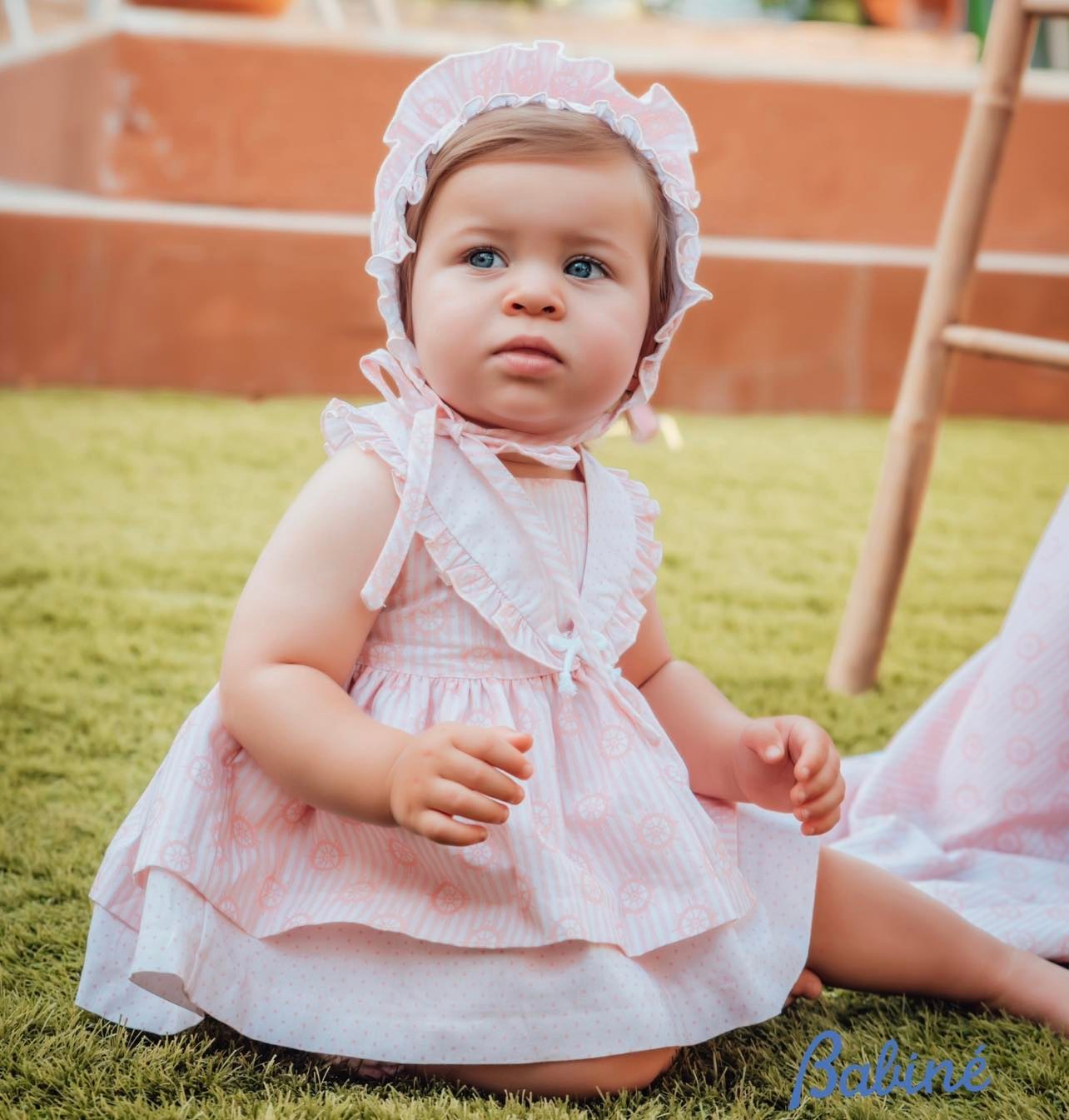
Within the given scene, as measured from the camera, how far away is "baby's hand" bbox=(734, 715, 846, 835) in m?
0.83

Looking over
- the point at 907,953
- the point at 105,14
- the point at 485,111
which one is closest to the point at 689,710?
the point at 907,953

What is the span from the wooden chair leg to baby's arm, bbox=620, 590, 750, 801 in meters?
0.58

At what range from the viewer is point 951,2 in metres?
6.71

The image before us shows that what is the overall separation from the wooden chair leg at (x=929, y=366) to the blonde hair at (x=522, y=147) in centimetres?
63

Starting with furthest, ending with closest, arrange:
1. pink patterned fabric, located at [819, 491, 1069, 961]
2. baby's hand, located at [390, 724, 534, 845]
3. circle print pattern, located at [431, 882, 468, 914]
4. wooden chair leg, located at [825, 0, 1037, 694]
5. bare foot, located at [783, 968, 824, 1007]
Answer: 1. wooden chair leg, located at [825, 0, 1037, 694]
2. pink patterned fabric, located at [819, 491, 1069, 961]
3. bare foot, located at [783, 968, 824, 1007]
4. circle print pattern, located at [431, 882, 468, 914]
5. baby's hand, located at [390, 724, 534, 845]

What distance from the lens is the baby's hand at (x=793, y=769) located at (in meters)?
0.83

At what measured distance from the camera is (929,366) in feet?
4.84

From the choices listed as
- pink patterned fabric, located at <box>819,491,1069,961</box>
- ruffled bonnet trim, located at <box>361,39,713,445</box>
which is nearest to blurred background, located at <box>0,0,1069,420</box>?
pink patterned fabric, located at <box>819,491,1069,961</box>

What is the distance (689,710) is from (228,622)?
877mm

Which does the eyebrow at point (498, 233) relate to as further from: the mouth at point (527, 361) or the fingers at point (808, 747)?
the fingers at point (808, 747)

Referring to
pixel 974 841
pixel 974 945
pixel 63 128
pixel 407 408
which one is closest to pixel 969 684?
pixel 974 841

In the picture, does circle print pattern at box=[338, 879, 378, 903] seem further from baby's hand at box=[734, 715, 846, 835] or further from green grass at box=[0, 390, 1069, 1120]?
baby's hand at box=[734, 715, 846, 835]

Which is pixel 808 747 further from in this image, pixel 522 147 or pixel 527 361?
pixel 522 147

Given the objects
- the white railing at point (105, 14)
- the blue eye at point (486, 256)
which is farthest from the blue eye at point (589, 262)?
the white railing at point (105, 14)
